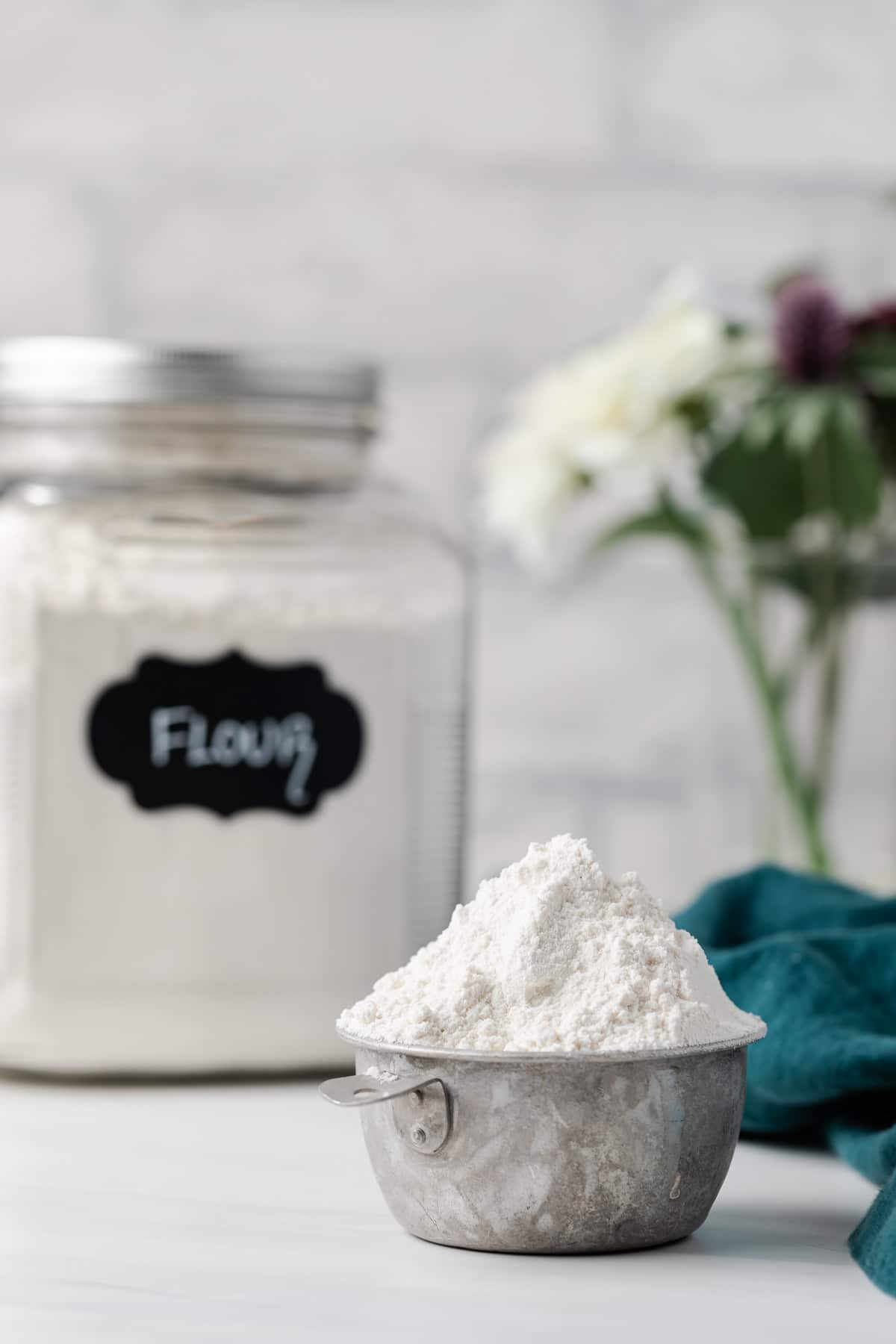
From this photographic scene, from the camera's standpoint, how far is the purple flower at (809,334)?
78 centimetres

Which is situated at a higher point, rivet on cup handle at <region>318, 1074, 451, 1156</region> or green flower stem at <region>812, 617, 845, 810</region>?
green flower stem at <region>812, 617, 845, 810</region>

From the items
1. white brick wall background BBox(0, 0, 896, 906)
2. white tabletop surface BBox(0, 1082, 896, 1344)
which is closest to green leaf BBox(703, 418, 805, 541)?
white brick wall background BBox(0, 0, 896, 906)

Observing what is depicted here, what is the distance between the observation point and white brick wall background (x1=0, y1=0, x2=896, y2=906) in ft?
3.33

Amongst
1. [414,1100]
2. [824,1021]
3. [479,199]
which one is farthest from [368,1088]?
[479,199]

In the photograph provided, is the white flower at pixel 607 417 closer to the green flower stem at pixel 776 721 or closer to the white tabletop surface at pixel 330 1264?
the green flower stem at pixel 776 721

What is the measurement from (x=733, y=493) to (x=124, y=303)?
0.41 m

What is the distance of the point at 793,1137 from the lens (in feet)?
1.70

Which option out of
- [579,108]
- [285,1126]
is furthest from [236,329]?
[285,1126]

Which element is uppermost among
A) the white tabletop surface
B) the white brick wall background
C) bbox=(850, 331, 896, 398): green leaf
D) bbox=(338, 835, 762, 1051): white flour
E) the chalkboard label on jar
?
the white brick wall background

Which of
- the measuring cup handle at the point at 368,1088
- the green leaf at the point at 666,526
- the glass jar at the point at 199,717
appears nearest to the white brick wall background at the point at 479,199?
the green leaf at the point at 666,526

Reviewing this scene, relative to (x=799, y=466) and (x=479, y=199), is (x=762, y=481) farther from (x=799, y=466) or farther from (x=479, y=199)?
(x=479, y=199)

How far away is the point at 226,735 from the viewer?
586mm

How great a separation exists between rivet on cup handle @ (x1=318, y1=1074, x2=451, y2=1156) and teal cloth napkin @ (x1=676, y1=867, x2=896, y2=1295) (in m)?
0.10

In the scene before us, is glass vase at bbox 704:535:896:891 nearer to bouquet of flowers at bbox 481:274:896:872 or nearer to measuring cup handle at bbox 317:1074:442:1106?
bouquet of flowers at bbox 481:274:896:872
